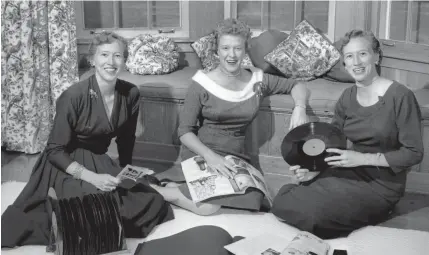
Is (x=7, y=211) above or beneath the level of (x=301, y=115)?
beneath

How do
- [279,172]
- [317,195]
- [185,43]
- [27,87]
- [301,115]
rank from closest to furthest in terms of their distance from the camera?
[317,195] < [301,115] < [279,172] < [27,87] < [185,43]

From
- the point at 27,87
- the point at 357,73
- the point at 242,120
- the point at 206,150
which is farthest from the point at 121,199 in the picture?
the point at 27,87

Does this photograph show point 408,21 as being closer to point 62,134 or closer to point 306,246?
point 306,246

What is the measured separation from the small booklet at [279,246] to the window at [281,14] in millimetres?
1922

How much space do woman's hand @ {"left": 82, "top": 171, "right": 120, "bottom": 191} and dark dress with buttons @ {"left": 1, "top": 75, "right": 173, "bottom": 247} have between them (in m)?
0.03

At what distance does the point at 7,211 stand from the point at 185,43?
2.00 m

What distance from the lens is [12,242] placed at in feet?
7.85

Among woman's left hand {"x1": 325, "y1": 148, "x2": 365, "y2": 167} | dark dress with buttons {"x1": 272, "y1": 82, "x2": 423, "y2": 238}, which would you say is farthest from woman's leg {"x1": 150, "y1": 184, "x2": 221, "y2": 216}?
woman's left hand {"x1": 325, "y1": 148, "x2": 365, "y2": 167}

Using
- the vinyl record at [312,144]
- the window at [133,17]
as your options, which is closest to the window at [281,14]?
the window at [133,17]

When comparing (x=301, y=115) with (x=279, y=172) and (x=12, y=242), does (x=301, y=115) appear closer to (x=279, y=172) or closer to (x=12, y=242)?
(x=279, y=172)

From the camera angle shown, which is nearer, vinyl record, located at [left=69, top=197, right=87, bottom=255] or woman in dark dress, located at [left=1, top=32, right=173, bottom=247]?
vinyl record, located at [left=69, top=197, right=87, bottom=255]

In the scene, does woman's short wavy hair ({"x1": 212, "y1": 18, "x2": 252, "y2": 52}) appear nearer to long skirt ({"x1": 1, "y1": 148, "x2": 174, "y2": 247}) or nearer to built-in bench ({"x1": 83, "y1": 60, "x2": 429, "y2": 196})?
built-in bench ({"x1": 83, "y1": 60, "x2": 429, "y2": 196})

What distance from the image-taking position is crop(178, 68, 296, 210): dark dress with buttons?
2791 mm

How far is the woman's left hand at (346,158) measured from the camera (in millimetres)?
2402
